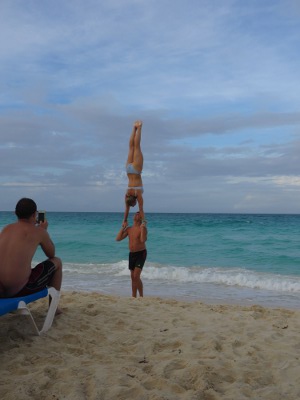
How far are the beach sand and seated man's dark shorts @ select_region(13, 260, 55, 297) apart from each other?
1.52 ft

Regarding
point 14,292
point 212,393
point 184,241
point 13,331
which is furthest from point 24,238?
point 184,241

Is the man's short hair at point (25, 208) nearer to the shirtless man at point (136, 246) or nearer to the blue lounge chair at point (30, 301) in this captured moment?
the blue lounge chair at point (30, 301)

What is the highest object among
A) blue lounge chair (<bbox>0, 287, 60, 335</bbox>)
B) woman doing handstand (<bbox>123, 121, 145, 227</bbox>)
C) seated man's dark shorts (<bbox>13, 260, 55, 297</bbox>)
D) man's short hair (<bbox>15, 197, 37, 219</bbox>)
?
woman doing handstand (<bbox>123, 121, 145, 227</bbox>)

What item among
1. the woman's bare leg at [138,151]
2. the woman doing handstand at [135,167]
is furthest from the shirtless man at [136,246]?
the woman's bare leg at [138,151]

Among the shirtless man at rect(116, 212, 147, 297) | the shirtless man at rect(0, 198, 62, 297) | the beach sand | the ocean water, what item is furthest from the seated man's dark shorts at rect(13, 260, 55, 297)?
the ocean water

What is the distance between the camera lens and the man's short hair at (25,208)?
14.2ft

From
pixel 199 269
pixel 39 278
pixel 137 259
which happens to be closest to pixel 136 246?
pixel 137 259

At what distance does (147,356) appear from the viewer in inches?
163

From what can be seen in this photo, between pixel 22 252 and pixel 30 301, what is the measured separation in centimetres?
51

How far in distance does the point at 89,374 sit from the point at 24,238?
4.76ft

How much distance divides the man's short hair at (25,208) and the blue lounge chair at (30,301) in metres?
0.78

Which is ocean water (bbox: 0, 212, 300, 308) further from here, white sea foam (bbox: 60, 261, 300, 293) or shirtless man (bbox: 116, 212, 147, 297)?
shirtless man (bbox: 116, 212, 147, 297)

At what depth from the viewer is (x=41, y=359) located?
3.89 metres

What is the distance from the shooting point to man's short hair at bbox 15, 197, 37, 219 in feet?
14.2
